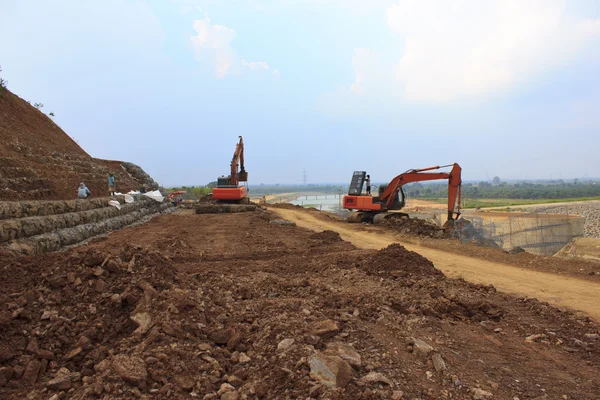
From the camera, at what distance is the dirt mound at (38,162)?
40.7 ft

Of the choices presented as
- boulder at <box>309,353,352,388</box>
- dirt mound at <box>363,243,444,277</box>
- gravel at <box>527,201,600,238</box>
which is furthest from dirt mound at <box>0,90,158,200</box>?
gravel at <box>527,201,600,238</box>

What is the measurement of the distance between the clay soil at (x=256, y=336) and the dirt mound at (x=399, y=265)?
67 cm

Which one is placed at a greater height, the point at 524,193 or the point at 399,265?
the point at 524,193

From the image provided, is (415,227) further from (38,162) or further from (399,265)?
(38,162)

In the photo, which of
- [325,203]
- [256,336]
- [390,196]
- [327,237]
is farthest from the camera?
[325,203]

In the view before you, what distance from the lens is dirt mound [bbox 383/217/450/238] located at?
1448cm

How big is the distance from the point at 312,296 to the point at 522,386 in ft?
9.93

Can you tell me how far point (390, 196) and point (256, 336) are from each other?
544 inches

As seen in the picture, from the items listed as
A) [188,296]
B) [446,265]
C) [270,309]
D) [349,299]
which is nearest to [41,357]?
[188,296]

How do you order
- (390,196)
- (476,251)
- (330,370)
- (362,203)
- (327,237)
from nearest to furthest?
(330,370) < (476,251) < (327,237) < (390,196) < (362,203)

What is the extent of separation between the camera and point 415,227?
1526cm

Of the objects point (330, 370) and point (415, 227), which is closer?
point (330, 370)

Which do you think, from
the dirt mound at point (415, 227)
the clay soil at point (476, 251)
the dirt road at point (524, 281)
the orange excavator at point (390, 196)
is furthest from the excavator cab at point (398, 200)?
the dirt road at point (524, 281)

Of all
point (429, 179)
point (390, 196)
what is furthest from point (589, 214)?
point (390, 196)
